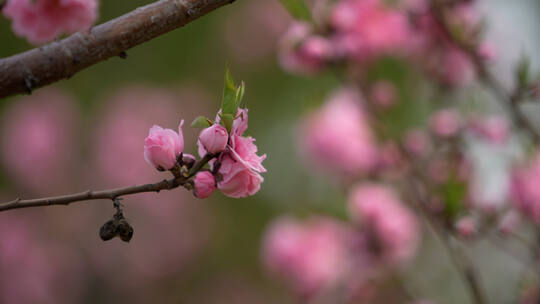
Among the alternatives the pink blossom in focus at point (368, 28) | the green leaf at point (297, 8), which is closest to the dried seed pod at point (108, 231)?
the green leaf at point (297, 8)

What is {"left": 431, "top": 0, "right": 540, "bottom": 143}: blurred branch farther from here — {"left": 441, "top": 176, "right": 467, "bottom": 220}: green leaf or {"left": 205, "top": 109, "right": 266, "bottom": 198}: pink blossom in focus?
{"left": 205, "top": 109, "right": 266, "bottom": 198}: pink blossom in focus

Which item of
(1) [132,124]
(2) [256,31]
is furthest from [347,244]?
(2) [256,31]

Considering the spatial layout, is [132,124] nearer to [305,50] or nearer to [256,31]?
[256,31]

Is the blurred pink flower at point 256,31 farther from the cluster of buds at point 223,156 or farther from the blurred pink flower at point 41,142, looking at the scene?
the cluster of buds at point 223,156

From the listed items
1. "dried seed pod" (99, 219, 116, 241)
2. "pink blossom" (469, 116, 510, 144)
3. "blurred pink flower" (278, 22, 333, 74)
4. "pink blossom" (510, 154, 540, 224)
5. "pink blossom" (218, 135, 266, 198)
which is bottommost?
"pink blossom" (510, 154, 540, 224)

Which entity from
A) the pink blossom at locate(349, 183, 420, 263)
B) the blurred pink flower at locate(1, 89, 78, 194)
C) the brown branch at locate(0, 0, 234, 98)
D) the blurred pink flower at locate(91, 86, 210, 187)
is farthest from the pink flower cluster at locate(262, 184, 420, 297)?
the blurred pink flower at locate(1, 89, 78, 194)
